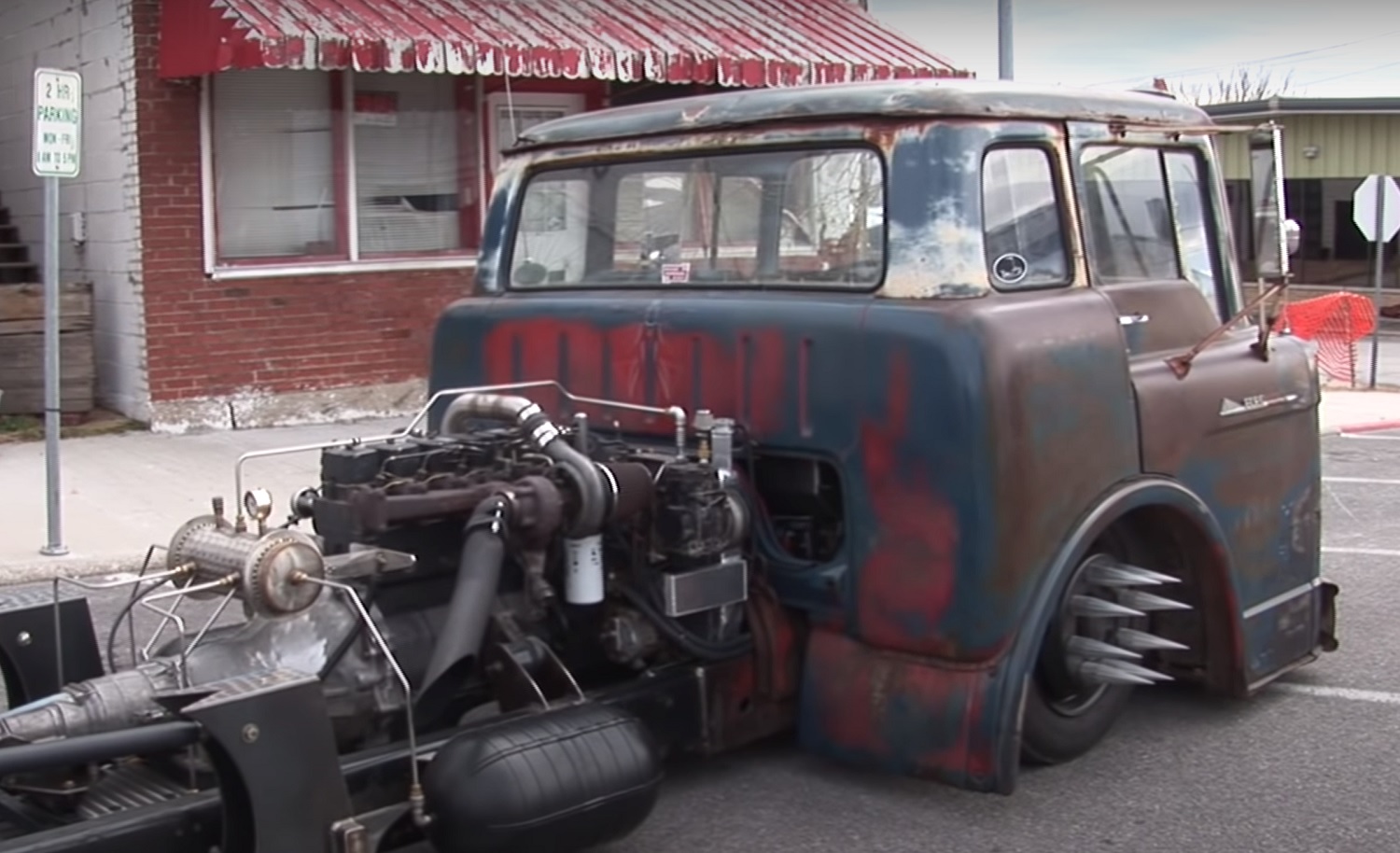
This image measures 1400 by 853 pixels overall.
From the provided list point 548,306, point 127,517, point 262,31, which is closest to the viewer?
point 548,306

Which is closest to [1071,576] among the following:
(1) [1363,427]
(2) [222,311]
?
(2) [222,311]

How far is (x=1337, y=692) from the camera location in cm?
600

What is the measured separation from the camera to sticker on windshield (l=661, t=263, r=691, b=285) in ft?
17.8

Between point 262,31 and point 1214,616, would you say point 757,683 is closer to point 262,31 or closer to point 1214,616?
point 1214,616

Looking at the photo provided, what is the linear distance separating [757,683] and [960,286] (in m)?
1.31

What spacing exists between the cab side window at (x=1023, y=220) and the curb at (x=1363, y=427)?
10706mm

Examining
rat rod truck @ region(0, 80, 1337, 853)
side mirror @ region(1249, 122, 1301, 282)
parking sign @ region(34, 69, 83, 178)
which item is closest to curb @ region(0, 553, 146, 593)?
parking sign @ region(34, 69, 83, 178)

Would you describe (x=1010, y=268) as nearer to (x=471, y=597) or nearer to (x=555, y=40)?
(x=471, y=597)

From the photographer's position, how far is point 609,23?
13.4m

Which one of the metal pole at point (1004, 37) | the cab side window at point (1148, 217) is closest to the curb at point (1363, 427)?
the metal pole at point (1004, 37)

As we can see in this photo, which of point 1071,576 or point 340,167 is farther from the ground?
point 340,167

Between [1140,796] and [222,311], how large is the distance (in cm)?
914

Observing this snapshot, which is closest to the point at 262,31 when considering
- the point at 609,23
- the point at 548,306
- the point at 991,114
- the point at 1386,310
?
the point at 609,23

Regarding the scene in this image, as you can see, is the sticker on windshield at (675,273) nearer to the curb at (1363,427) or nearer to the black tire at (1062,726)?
the black tire at (1062,726)
